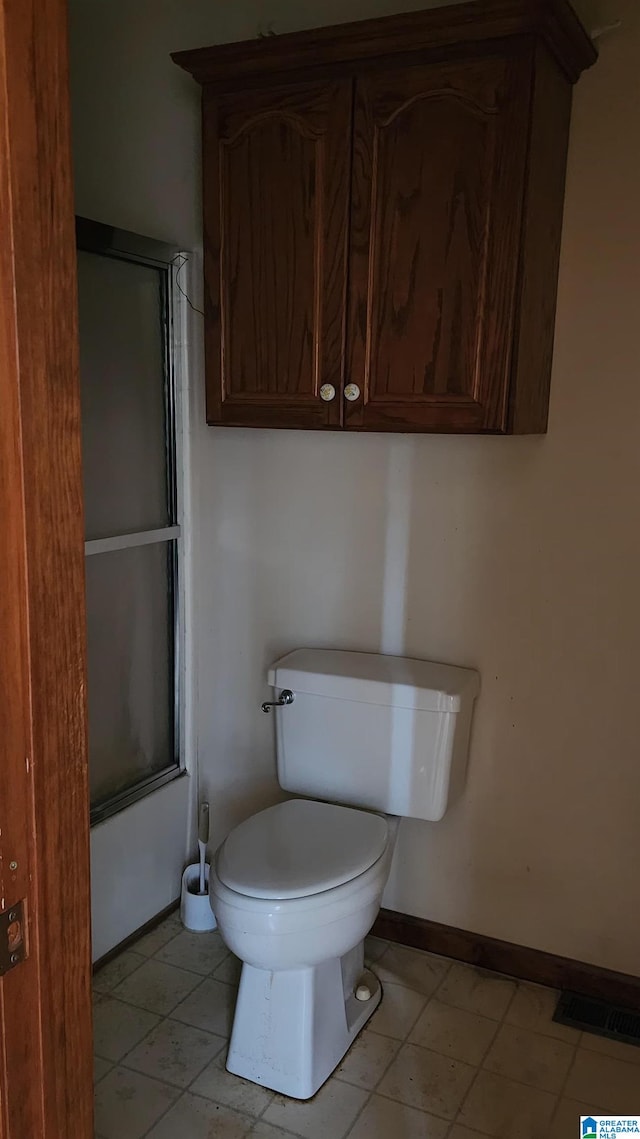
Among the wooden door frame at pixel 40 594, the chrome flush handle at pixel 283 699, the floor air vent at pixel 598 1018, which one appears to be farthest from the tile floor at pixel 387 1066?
the wooden door frame at pixel 40 594

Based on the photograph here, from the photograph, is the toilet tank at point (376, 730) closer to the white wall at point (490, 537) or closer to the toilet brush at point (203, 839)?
the white wall at point (490, 537)

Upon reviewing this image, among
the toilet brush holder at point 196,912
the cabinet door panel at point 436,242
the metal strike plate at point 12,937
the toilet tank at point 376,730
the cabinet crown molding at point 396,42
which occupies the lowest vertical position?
the toilet brush holder at point 196,912

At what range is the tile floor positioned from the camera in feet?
5.66

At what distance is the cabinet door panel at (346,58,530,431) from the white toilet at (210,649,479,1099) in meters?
0.61

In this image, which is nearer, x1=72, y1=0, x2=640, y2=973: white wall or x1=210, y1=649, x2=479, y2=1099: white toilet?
x1=210, y1=649, x2=479, y2=1099: white toilet

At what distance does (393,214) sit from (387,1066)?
69.0 inches

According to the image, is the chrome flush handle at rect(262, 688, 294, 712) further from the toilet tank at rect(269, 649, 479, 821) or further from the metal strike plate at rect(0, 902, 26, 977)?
the metal strike plate at rect(0, 902, 26, 977)

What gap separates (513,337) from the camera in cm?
174

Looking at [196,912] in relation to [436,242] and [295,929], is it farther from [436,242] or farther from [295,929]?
[436,242]

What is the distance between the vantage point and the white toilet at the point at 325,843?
1734 mm

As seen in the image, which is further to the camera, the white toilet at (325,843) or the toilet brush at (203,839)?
the toilet brush at (203,839)

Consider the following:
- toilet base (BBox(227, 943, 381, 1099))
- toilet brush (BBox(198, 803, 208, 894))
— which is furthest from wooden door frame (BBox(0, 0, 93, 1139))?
toilet brush (BBox(198, 803, 208, 894))

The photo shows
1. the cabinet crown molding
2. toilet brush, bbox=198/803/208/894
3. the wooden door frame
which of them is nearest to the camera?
the wooden door frame

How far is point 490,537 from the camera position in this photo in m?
2.07
